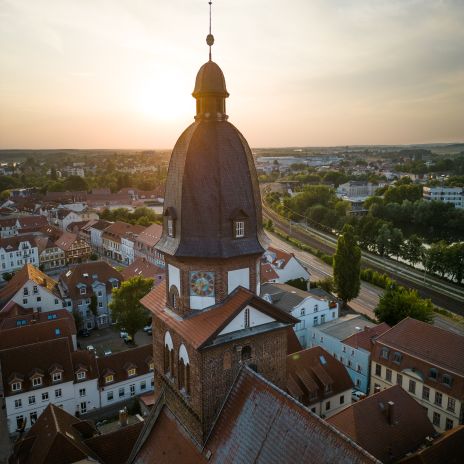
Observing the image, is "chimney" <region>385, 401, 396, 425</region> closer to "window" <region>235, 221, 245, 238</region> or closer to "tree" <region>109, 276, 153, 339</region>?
"window" <region>235, 221, 245, 238</region>

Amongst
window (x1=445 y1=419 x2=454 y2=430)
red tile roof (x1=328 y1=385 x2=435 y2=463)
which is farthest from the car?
red tile roof (x1=328 y1=385 x2=435 y2=463)

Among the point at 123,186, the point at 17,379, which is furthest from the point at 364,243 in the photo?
the point at 123,186

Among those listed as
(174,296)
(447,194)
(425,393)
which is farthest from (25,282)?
(447,194)

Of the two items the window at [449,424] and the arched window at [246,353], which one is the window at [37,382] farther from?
the window at [449,424]

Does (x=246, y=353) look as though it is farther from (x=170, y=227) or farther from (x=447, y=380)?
(x=447, y=380)

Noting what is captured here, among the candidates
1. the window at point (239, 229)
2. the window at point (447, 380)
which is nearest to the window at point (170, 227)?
the window at point (239, 229)

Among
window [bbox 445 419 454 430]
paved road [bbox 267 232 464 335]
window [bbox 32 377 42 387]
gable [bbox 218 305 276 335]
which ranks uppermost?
gable [bbox 218 305 276 335]
